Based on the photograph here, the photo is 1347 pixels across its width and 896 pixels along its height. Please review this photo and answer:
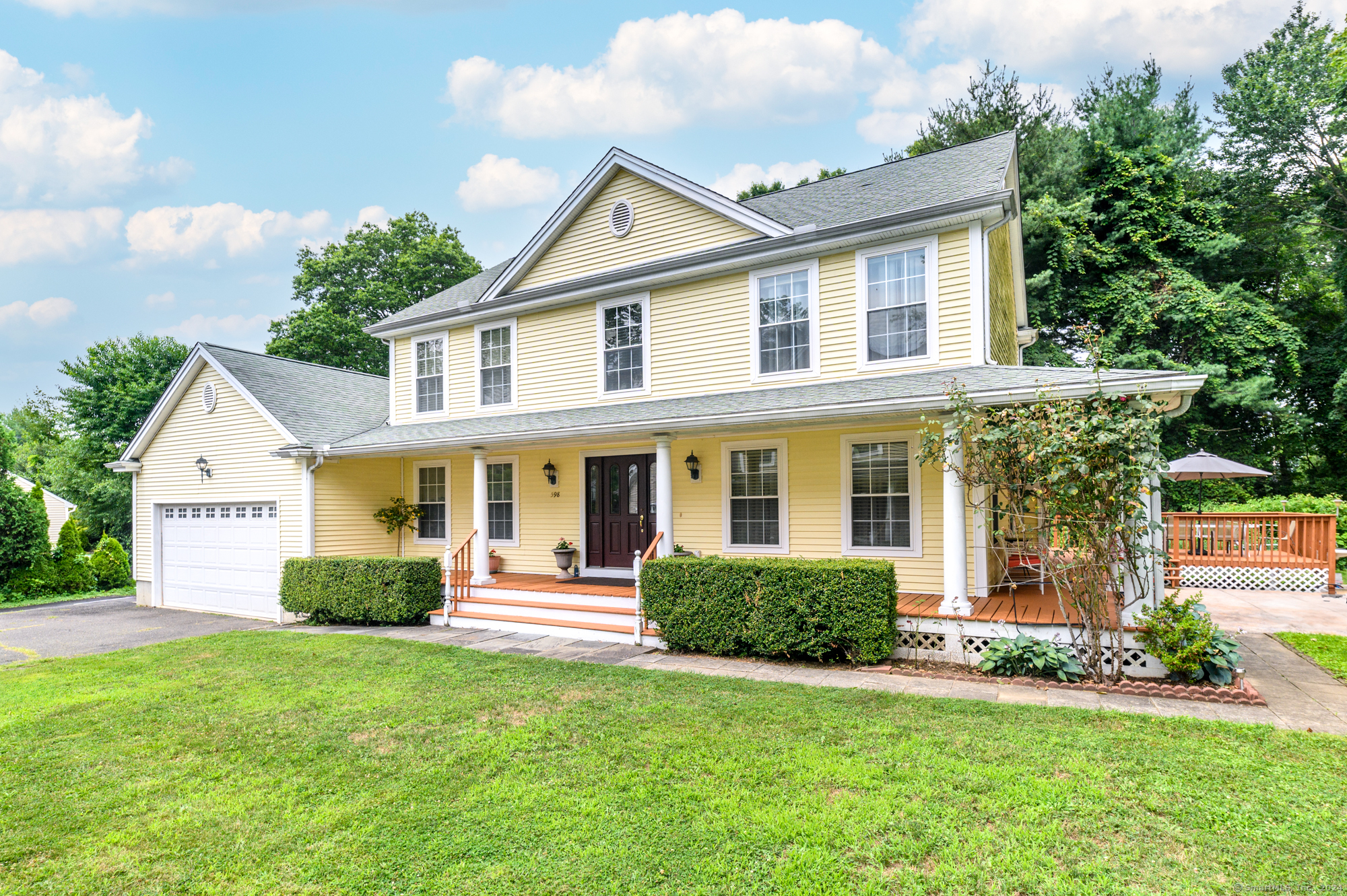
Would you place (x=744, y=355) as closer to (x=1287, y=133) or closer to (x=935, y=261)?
(x=935, y=261)

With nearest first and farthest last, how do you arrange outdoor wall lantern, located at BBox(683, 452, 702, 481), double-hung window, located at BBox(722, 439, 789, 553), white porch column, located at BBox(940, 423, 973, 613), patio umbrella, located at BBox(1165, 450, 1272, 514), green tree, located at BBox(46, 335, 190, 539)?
white porch column, located at BBox(940, 423, 973, 613)
double-hung window, located at BBox(722, 439, 789, 553)
outdoor wall lantern, located at BBox(683, 452, 702, 481)
patio umbrella, located at BBox(1165, 450, 1272, 514)
green tree, located at BBox(46, 335, 190, 539)

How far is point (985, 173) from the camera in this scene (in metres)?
9.23

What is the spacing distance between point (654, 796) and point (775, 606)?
3.74 metres

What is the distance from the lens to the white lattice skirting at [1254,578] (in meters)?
12.3

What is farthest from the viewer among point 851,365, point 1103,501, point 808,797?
point 851,365

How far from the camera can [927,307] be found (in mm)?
8680

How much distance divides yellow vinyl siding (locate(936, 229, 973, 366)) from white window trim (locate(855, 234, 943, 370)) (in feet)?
0.16

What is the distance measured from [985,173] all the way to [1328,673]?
22.8 ft

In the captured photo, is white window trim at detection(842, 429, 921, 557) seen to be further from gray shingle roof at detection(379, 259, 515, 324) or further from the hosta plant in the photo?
gray shingle roof at detection(379, 259, 515, 324)

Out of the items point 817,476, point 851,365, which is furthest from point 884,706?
point 851,365

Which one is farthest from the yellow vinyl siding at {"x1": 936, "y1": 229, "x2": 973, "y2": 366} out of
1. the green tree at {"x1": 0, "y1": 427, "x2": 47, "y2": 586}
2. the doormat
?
the green tree at {"x1": 0, "y1": 427, "x2": 47, "y2": 586}

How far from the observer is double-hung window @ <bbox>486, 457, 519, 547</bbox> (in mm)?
12352

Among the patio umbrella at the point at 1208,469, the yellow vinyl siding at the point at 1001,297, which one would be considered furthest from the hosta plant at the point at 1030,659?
the patio umbrella at the point at 1208,469

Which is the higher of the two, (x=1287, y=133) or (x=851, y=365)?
(x=1287, y=133)
